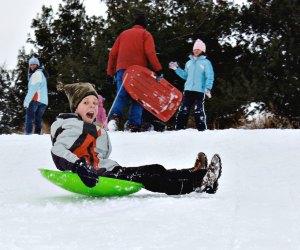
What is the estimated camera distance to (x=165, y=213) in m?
3.06

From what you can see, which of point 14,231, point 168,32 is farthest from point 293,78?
point 14,231

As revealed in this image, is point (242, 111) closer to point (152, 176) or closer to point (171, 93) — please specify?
point (171, 93)

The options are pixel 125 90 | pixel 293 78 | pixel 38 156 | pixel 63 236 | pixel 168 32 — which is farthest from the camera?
pixel 168 32

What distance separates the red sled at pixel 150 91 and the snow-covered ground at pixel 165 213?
2.95m

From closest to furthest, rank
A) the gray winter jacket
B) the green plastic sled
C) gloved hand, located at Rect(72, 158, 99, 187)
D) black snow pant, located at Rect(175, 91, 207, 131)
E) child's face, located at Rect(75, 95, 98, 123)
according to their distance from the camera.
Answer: gloved hand, located at Rect(72, 158, 99, 187)
the green plastic sled
the gray winter jacket
child's face, located at Rect(75, 95, 98, 123)
black snow pant, located at Rect(175, 91, 207, 131)

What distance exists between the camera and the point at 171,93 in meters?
9.27

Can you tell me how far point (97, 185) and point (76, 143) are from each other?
1.13ft

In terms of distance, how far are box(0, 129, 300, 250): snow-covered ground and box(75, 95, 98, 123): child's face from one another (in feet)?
1.71

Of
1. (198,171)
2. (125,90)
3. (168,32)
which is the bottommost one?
(198,171)

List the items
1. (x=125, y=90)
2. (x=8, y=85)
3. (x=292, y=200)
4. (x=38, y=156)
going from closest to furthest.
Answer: (x=292, y=200), (x=38, y=156), (x=125, y=90), (x=8, y=85)

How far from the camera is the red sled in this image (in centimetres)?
873

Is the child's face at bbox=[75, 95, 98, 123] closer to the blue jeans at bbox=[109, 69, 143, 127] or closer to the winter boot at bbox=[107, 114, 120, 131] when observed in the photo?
the winter boot at bbox=[107, 114, 120, 131]

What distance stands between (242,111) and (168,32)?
7.46 feet

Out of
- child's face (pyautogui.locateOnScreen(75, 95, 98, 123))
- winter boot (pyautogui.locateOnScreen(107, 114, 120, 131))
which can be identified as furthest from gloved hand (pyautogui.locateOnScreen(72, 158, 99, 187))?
winter boot (pyautogui.locateOnScreen(107, 114, 120, 131))
